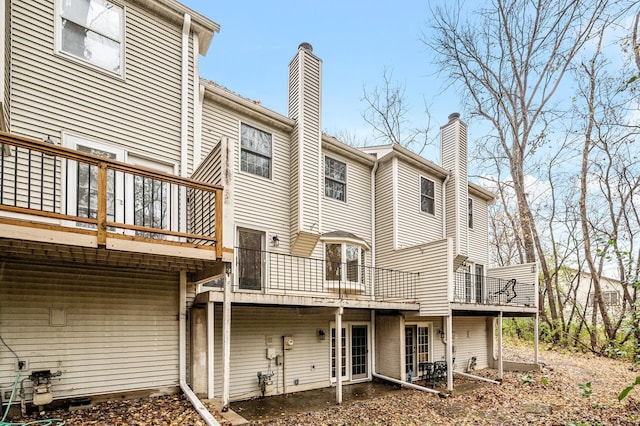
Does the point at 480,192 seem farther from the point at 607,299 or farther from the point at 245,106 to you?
the point at 607,299

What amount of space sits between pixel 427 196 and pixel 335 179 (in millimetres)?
4050

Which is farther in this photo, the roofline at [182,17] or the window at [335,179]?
the window at [335,179]

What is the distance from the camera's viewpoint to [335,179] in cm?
1162

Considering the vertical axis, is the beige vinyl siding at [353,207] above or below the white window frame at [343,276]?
above

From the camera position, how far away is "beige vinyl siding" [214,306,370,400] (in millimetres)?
8906

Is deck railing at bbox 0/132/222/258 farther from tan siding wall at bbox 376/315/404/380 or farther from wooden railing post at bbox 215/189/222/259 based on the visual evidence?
tan siding wall at bbox 376/315/404/380

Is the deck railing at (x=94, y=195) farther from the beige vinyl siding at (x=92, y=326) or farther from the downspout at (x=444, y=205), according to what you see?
the downspout at (x=444, y=205)

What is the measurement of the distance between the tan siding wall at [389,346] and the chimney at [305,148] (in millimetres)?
3509

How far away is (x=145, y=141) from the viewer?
7480 mm

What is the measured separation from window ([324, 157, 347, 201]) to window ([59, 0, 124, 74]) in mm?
5975

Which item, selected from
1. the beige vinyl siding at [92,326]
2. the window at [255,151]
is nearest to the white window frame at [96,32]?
the window at [255,151]

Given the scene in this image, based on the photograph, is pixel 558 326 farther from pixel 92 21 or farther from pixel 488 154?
pixel 92 21

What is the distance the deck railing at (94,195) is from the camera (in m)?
5.02

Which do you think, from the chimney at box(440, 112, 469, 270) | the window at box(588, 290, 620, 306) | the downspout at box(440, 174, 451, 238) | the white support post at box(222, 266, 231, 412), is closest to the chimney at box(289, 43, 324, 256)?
the white support post at box(222, 266, 231, 412)
